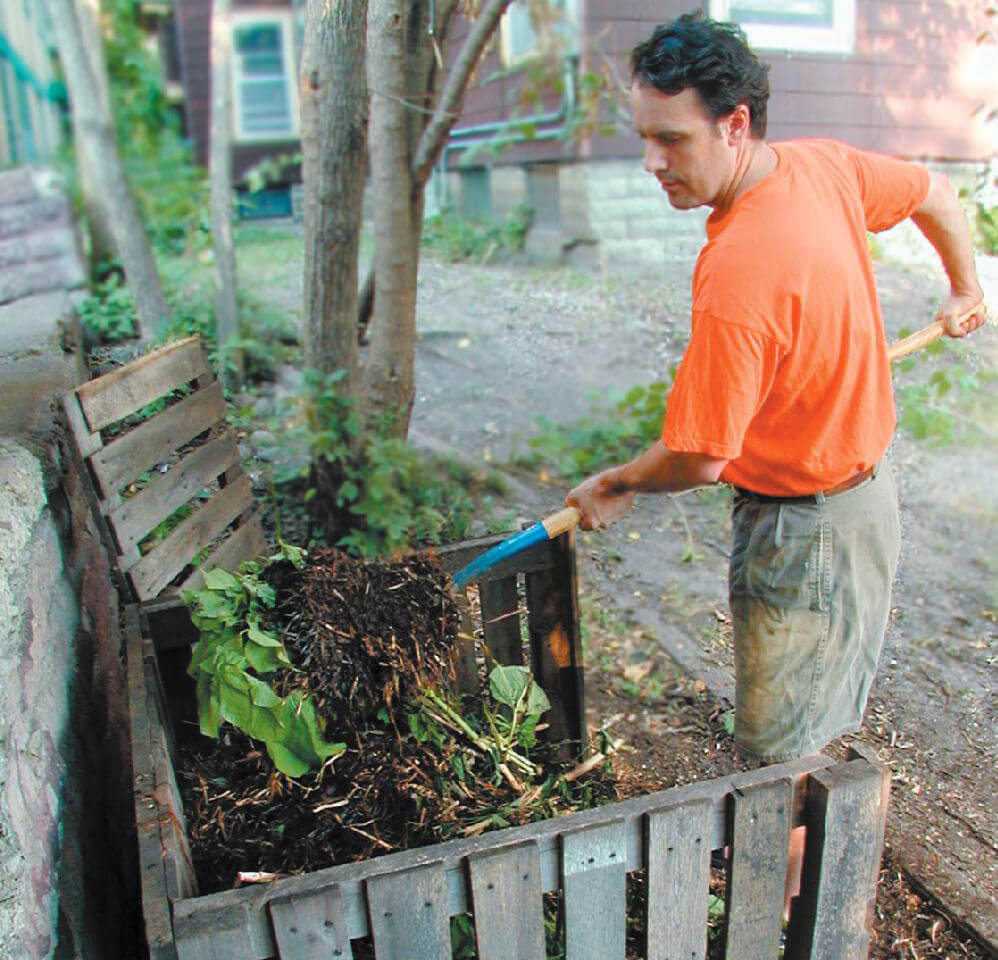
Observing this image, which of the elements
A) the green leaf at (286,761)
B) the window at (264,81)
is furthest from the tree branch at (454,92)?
the window at (264,81)

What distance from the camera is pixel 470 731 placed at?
2.08 metres

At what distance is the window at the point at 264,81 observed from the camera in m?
17.3

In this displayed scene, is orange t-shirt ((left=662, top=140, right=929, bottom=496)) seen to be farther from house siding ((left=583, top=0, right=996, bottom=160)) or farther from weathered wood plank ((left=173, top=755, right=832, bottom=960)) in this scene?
house siding ((left=583, top=0, right=996, bottom=160))

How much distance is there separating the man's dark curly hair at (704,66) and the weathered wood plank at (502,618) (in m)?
1.24

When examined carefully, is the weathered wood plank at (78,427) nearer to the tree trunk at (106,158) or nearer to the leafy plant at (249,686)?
the leafy plant at (249,686)

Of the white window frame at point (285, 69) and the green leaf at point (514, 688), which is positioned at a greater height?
the white window frame at point (285, 69)

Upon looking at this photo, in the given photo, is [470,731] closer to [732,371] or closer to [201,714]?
[201,714]

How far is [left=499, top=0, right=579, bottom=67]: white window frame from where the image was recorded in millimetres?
5301

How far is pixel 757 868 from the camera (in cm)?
162

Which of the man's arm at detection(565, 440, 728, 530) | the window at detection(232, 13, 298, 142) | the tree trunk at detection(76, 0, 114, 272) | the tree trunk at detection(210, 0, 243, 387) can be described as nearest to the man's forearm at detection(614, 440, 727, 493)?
the man's arm at detection(565, 440, 728, 530)

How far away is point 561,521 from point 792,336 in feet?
2.21

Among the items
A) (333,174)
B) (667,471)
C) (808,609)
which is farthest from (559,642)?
(333,174)

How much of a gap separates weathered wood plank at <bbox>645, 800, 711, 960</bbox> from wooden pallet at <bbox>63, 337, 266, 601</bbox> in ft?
4.61

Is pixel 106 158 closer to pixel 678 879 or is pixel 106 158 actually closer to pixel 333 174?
pixel 333 174
